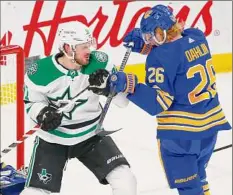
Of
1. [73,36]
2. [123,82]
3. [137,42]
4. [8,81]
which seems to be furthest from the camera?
[8,81]

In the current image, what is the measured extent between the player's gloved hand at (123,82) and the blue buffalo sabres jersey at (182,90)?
3cm

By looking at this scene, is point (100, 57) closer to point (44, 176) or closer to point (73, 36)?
point (73, 36)

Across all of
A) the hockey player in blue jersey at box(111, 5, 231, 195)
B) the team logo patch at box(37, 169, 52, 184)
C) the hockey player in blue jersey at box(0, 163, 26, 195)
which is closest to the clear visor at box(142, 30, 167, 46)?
the hockey player in blue jersey at box(111, 5, 231, 195)

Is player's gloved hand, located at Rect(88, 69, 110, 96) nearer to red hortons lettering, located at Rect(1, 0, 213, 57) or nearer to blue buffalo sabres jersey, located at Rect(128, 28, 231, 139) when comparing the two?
blue buffalo sabres jersey, located at Rect(128, 28, 231, 139)

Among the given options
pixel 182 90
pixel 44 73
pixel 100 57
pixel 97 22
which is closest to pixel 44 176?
pixel 44 73

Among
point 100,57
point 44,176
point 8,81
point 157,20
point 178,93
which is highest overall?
point 157,20

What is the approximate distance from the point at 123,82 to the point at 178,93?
0.69 ft

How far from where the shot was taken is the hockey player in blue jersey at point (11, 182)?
9.75ft

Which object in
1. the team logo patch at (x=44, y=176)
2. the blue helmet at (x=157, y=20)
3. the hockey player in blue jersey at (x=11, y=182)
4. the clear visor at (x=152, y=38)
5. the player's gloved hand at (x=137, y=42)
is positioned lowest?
the hockey player in blue jersey at (x=11, y=182)

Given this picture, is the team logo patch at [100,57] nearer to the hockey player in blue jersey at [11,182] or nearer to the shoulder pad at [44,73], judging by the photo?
the shoulder pad at [44,73]

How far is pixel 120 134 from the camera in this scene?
4.25 metres

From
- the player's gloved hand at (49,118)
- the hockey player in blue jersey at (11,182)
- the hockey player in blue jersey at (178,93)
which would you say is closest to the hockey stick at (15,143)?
the hockey player in blue jersey at (11,182)

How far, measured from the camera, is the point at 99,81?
249 cm

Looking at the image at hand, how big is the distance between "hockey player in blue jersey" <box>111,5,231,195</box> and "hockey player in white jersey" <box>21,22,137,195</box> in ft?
0.52
